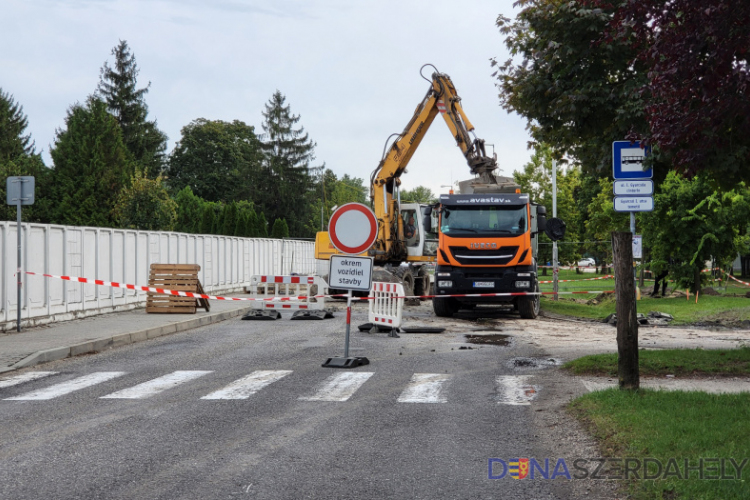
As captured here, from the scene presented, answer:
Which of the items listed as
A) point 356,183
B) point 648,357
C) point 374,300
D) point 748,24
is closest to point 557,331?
point 374,300

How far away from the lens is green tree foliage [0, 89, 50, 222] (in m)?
55.9

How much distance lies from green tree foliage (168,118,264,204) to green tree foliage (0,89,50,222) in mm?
17745

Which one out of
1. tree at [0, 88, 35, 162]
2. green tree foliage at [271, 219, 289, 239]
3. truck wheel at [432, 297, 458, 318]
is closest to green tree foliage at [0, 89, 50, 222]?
tree at [0, 88, 35, 162]

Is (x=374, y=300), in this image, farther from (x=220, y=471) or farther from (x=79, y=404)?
(x=220, y=471)

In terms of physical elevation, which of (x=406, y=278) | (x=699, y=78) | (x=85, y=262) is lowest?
(x=406, y=278)

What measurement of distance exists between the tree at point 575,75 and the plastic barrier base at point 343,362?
15.1 feet

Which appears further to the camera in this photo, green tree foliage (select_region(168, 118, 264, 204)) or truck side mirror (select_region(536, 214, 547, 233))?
green tree foliage (select_region(168, 118, 264, 204))

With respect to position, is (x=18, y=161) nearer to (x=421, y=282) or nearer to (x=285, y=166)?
(x=285, y=166)

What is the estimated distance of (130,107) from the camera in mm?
75562

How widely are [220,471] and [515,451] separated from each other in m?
2.28

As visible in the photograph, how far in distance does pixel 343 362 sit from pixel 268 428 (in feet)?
13.7

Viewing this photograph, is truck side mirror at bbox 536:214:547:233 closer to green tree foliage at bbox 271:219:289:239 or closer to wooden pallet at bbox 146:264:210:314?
wooden pallet at bbox 146:264:210:314

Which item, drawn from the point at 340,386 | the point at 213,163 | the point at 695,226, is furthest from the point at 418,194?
the point at 340,386

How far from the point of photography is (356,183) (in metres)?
152
